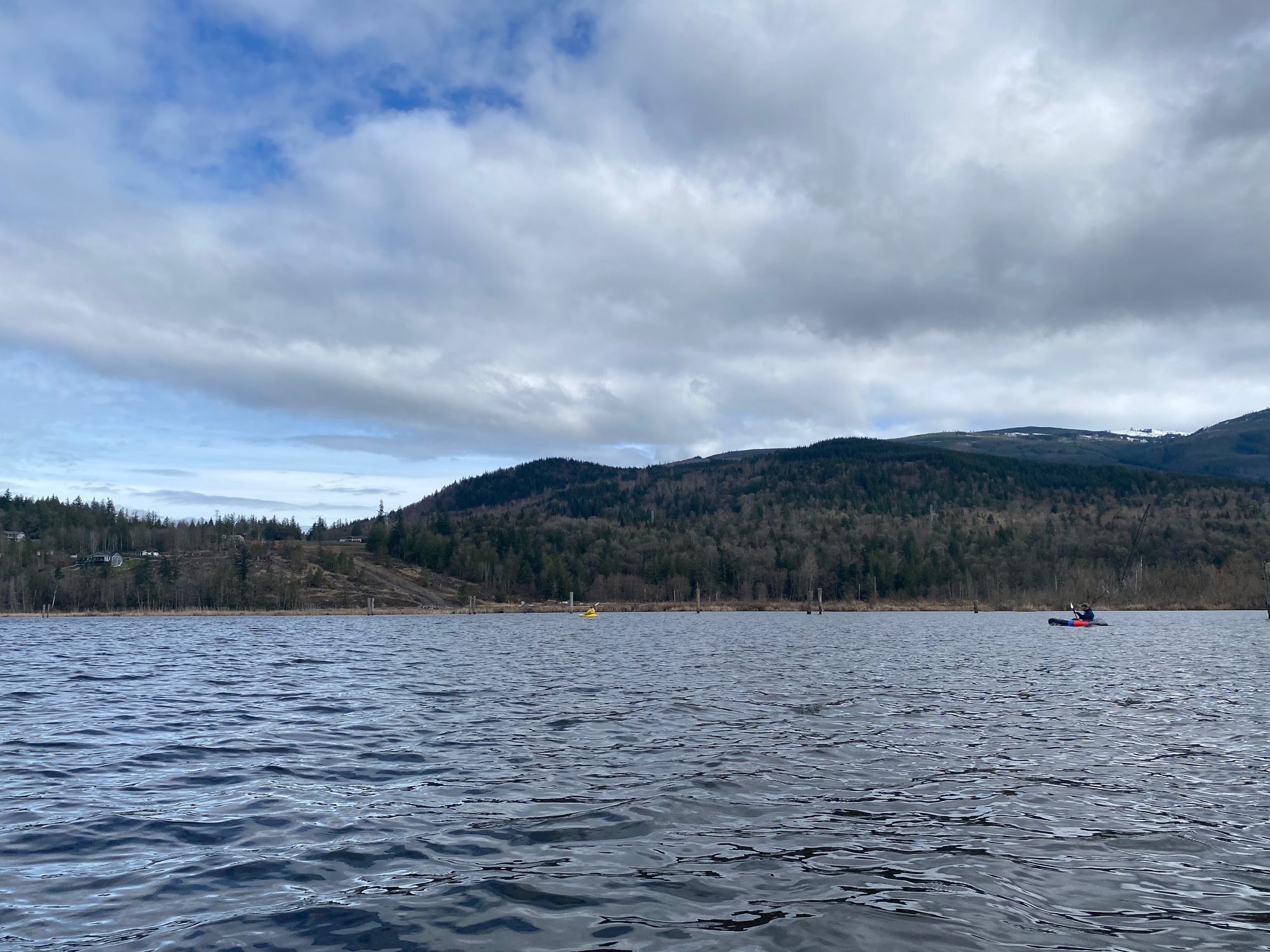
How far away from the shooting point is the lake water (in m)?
12.3

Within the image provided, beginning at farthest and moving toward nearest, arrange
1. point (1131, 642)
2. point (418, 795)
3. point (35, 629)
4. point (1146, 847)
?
point (35, 629), point (1131, 642), point (418, 795), point (1146, 847)

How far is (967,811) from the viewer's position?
18.7 meters

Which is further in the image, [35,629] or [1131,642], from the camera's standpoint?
[35,629]

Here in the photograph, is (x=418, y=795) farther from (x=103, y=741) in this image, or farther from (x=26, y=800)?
(x=103, y=741)

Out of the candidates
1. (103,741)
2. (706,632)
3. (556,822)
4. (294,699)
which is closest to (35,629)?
(706,632)

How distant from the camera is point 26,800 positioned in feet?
61.8

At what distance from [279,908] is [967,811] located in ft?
44.1

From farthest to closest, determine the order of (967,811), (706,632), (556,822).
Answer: (706,632), (967,811), (556,822)

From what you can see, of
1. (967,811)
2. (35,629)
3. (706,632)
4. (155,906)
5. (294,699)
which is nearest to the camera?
(155,906)

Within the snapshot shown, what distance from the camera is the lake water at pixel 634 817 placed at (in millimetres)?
12320

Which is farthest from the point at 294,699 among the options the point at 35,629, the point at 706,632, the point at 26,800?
the point at 35,629

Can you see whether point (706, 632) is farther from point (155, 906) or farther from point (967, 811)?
point (155, 906)

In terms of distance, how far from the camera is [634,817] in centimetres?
1809

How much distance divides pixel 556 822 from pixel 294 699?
24.5m
